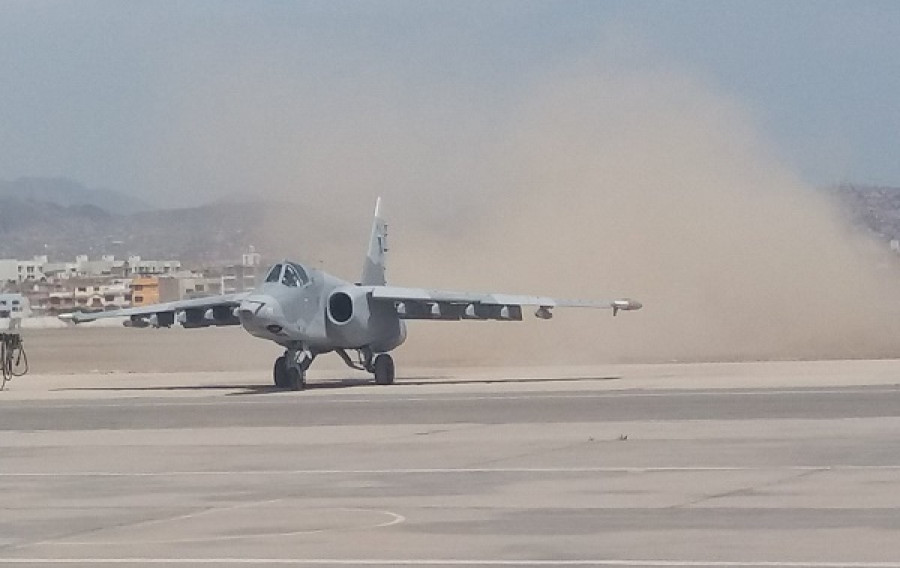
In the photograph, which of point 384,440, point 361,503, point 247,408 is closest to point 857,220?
point 247,408

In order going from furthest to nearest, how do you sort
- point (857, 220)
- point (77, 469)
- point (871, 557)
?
1. point (857, 220)
2. point (77, 469)
3. point (871, 557)

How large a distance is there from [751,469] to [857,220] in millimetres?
56206

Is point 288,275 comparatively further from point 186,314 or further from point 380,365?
point 186,314

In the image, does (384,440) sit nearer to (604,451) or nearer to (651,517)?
(604,451)

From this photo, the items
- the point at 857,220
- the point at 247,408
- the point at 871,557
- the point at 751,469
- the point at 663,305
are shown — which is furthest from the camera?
the point at 857,220

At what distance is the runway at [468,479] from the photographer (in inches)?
515

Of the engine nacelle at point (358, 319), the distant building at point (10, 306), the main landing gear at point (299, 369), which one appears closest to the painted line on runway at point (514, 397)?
the main landing gear at point (299, 369)

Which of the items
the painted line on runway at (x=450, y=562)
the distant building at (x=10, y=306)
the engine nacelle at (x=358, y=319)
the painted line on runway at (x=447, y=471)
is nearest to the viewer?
the painted line on runway at (x=450, y=562)

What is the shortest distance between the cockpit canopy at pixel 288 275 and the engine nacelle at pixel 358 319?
117 centimetres

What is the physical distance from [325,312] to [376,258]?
4.99m

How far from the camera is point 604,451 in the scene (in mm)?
20547

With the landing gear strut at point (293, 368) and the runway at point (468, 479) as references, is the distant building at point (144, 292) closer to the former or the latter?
the landing gear strut at point (293, 368)

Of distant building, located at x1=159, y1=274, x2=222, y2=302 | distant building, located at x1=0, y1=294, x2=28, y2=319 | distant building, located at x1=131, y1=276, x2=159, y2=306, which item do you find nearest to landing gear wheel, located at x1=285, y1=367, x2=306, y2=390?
distant building, located at x1=0, y1=294, x2=28, y2=319

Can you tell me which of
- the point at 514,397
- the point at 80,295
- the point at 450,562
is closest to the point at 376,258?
the point at 514,397
